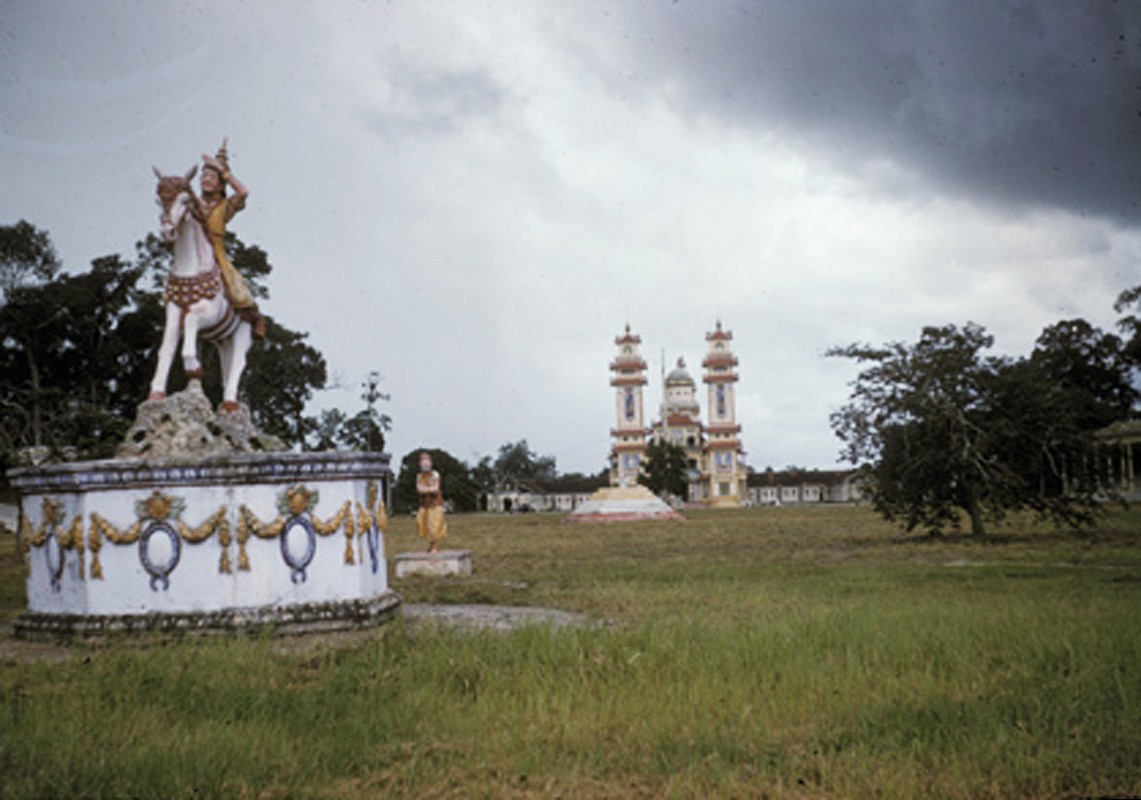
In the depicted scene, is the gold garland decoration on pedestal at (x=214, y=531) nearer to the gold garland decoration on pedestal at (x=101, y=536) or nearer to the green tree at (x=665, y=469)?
the gold garland decoration on pedestal at (x=101, y=536)

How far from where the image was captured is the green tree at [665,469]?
69.9 m

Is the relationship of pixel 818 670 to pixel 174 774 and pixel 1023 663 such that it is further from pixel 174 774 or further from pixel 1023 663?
pixel 174 774

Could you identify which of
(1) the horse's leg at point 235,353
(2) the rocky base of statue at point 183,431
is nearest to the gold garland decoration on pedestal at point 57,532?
(2) the rocky base of statue at point 183,431

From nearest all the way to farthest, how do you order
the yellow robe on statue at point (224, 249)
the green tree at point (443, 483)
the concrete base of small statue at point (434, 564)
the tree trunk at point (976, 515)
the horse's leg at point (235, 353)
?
the yellow robe on statue at point (224, 249) → the horse's leg at point (235, 353) → the concrete base of small statue at point (434, 564) → the tree trunk at point (976, 515) → the green tree at point (443, 483)

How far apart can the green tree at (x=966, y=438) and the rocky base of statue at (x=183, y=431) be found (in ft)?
40.7

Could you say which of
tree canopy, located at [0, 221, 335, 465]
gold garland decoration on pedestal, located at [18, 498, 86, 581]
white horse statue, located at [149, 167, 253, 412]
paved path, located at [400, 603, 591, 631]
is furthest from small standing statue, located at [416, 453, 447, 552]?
tree canopy, located at [0, 221, 335, 465]

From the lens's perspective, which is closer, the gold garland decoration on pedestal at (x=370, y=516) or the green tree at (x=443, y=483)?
the gold garland decoration on pedestal at (x=370, y=516)

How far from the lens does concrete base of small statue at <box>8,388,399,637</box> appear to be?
682cm

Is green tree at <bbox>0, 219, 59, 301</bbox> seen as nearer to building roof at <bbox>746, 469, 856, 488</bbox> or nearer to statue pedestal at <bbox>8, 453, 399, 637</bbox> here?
statue pedestal at <bbox>8, 453, 399, 637</bbox>

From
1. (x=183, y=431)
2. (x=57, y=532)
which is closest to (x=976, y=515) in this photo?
(x=183, y=431)

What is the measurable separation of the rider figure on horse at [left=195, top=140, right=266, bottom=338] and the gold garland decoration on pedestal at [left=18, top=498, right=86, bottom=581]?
2.10 meters

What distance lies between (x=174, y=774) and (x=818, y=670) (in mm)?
3077

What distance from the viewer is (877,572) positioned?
37.3ft

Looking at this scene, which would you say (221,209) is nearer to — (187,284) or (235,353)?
(187,284)
